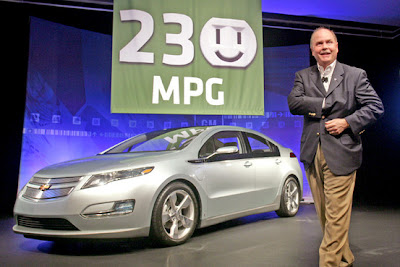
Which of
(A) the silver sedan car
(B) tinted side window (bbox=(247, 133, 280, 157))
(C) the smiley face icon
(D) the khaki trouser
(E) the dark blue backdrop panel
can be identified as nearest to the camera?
(D) the khaki trouser

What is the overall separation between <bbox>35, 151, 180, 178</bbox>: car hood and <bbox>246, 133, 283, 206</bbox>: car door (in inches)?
57.9

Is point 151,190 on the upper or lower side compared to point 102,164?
lower

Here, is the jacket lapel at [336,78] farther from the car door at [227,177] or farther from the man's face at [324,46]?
the car door at [227,177]

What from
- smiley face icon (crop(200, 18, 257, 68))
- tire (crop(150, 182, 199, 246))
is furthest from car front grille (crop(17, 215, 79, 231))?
smiley face icon (crop(200, 18, 257, 68))

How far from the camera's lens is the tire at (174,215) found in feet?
11.8

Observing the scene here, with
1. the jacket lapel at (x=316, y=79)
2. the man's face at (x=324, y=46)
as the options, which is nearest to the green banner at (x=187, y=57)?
the jacket lapel at (x=316, y=79)

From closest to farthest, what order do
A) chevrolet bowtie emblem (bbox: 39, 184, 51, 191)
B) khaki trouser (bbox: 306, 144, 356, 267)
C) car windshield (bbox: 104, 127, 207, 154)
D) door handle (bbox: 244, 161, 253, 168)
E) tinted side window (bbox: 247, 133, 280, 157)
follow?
khaki trouser (bbox: 306, 144, 356, 267)
chevrolet bowtie emblem (bbox: 39, 184, 51, 191)
car windshield (bbox: 104, 127, 207, 154)
door handle (bbox: 244, 161, 253, 168)
tinted side window (bbox: 247, 133, 280, 157)

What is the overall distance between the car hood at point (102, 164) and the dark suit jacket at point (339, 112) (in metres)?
1.62

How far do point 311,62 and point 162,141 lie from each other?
5.43 meters

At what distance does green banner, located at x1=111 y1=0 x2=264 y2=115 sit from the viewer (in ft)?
19.6

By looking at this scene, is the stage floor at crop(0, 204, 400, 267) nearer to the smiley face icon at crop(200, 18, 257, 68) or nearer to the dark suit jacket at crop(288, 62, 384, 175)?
the dark suit jacket at crop(288, 62, 384, 175)

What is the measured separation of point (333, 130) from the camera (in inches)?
96.7

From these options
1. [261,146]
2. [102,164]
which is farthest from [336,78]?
[261,146]

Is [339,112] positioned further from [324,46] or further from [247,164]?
[247,164]
